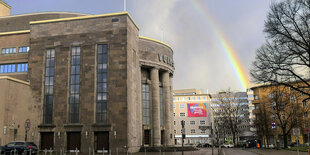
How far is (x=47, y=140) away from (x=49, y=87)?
24.8 ft

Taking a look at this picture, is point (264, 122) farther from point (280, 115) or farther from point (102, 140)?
point (102, 140)

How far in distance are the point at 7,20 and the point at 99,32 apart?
24.4 meters

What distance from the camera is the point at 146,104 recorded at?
183 ft

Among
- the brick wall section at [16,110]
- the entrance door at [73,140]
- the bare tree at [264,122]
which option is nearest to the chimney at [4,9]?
the brick wall section at [16,110]

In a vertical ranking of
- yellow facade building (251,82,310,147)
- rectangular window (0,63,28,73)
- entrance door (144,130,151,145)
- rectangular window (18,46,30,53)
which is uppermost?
rectangular window (18,46,30,53)

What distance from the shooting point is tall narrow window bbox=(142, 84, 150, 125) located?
180 feet

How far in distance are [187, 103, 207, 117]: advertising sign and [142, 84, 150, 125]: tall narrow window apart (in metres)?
64.4

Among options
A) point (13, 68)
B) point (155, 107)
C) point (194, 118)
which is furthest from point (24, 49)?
point (194, 118)

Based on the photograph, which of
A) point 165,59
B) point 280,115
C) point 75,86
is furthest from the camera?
point 280,115

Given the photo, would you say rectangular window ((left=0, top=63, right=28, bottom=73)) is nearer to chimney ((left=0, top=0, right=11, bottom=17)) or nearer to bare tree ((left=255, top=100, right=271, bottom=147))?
chimney ((left=0, top=0, right=11, bottom=17))

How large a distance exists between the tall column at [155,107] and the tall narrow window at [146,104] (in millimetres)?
1004

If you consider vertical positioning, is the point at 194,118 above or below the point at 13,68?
below

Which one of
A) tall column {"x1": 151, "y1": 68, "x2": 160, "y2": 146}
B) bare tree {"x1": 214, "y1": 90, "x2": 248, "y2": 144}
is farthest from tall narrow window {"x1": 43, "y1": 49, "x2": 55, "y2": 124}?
bare tree {"x1": 214, "y1": 90, "x2": 248, "y2": 144}

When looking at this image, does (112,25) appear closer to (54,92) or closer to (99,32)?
(99,32)
